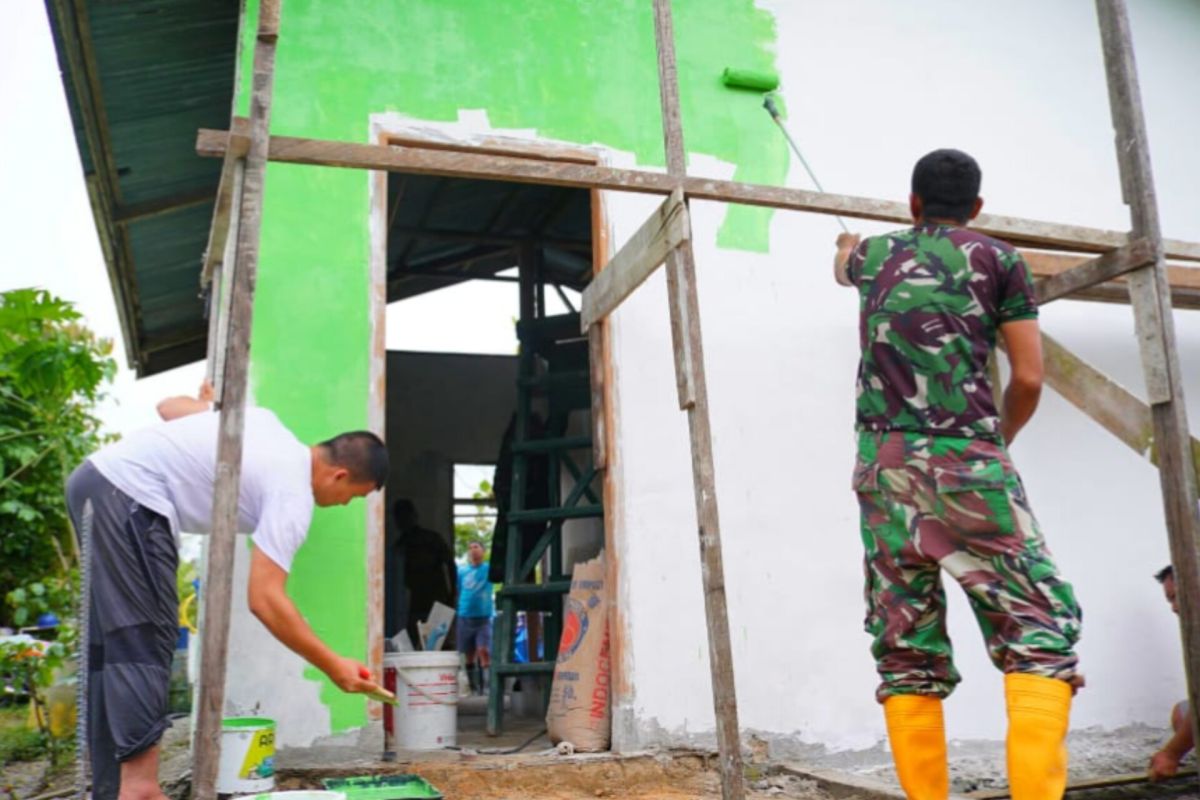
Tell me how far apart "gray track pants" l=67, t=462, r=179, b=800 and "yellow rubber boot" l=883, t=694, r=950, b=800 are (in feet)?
6.31

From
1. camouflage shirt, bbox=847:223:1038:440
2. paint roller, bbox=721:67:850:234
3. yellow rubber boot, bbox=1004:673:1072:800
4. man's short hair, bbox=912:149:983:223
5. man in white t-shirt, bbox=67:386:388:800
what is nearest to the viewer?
yellow rubber boot, bbox=1004:673:1072:800

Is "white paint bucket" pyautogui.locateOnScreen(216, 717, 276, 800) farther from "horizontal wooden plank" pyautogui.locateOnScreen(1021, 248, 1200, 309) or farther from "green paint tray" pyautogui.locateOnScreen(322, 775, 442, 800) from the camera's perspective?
"horizontal wooden plank" pyautogui.locateOnScreen(1021, 248, 1200, 309)

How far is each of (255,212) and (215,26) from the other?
2742 mm

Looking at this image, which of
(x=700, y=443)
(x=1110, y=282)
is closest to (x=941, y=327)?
(x=700, y=443)

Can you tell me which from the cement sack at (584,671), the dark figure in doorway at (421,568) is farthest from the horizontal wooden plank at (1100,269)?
the dark figure in doorway at (421,568)

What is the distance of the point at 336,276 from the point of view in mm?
3992

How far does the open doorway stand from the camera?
5.29m

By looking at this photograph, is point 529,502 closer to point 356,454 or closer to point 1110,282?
point 356,454

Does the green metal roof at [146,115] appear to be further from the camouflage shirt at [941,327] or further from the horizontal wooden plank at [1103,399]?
the horizontal wooden plank at [1103,399]

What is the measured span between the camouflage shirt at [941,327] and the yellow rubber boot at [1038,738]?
584 mm

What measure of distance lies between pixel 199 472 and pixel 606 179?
1474mm

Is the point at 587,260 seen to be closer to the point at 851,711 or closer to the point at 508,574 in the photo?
the point at 508,574

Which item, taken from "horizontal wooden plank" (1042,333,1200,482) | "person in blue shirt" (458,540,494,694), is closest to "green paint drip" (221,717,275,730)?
"horizontal wooden plank" (1042,333,1200,482)

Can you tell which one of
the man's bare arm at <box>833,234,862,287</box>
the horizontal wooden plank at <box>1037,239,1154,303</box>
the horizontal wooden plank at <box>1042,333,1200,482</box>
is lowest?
the horizontal wooden plank at <box>1042,333,1200,482</box>
